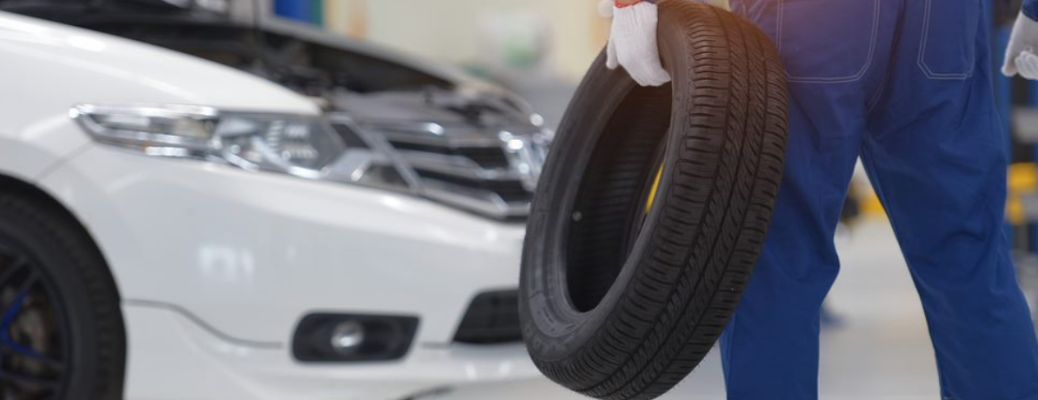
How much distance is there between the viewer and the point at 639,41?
172 centimetres

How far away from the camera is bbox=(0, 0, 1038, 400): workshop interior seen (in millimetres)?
1632

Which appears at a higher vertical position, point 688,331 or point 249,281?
point 688,331

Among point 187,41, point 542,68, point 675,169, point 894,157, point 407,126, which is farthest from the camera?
point 542,68

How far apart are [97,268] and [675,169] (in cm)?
126

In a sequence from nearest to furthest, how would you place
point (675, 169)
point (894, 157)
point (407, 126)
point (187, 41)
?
point (675, 169)
point (894, 157)
point (407, 126)
point (187, 41)

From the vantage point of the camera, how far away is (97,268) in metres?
2.44

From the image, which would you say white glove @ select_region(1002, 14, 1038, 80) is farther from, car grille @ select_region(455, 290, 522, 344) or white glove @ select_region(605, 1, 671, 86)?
car grille @ select_region(455, 290, 522, 344)

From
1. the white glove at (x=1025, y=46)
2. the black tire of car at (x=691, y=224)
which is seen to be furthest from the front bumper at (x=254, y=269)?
the white glove at (x=1025, y=46)

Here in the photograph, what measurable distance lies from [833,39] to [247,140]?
124 centimetres

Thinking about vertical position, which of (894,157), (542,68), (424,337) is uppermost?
(894,157)

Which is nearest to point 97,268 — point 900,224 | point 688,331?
point 688,331

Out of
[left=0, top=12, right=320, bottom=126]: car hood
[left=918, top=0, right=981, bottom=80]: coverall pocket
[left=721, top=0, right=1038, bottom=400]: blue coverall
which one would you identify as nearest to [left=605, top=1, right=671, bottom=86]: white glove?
[left=721, top=0, right=1038, bottom=400]: blue coverall

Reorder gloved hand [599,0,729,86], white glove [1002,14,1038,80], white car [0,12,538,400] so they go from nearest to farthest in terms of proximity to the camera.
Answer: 1. gloved hand [599,0,729,86]
2. white glove [1002,14,1038,80]
3. white car [0,12,538,400]

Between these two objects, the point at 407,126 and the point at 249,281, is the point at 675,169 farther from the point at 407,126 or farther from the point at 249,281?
the point at 407,126
